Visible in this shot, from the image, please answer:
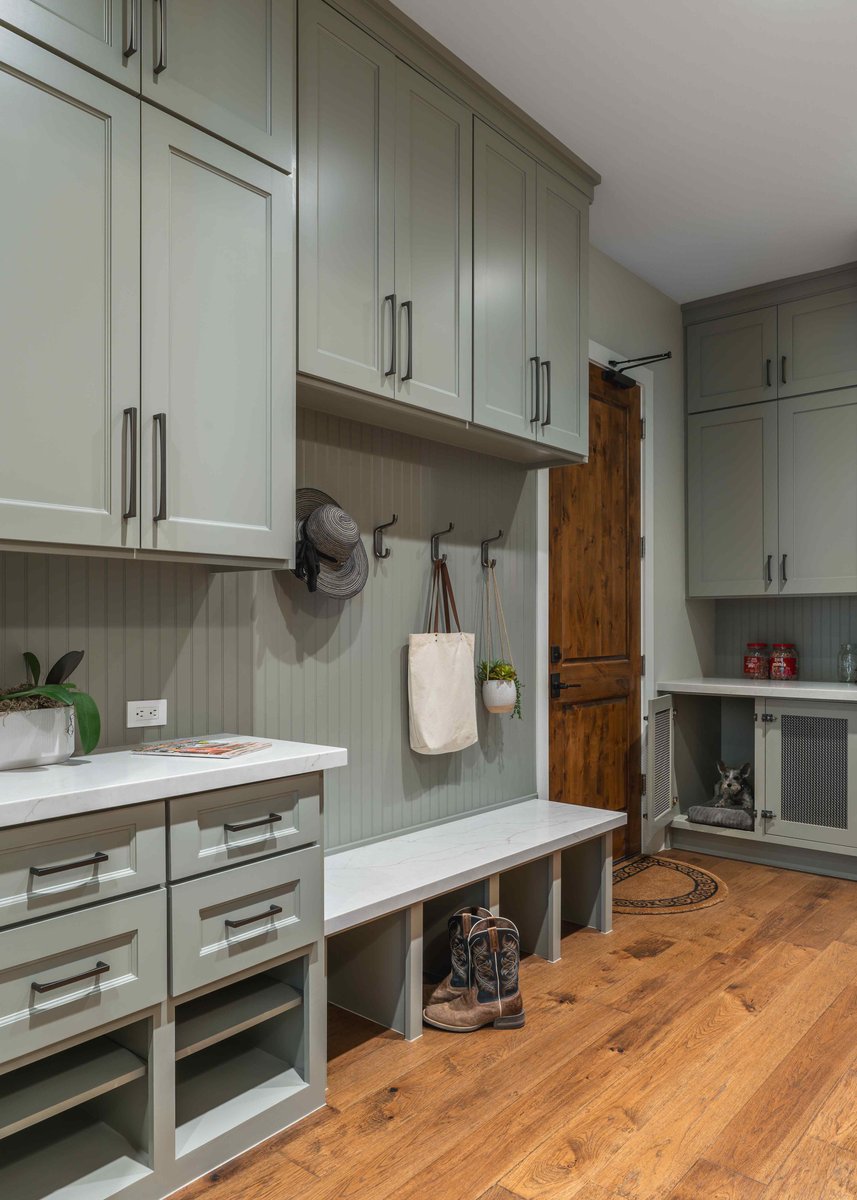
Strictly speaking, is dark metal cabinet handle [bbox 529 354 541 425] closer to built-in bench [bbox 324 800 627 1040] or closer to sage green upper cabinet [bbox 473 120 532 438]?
sage green upper cabinet [bbox 473 120 532 438]

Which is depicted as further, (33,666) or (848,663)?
(848,663)

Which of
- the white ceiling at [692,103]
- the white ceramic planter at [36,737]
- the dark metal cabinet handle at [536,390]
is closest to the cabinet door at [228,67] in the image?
the white ceiling at [692,103]

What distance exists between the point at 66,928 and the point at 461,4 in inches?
99.2

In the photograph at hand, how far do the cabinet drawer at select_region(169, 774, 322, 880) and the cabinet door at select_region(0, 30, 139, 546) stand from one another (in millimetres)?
564

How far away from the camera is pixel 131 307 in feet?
5.66

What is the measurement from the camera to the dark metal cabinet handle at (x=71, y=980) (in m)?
1.47

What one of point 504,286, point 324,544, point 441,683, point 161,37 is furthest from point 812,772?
point 161,37

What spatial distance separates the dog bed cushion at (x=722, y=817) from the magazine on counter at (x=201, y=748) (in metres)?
2.89

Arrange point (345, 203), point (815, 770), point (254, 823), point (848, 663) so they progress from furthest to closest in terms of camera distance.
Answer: point (848, 663), point (815, 770), point (345, 203), point (254, 823)

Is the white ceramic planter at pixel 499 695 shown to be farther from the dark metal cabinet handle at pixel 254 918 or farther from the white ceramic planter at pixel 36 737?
the white ceramic planter at pixel 36 737

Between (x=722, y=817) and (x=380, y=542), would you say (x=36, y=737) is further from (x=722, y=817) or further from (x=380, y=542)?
(x=722, y=817)

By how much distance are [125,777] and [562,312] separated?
2.24 metres

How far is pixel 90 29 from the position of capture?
1.67 m

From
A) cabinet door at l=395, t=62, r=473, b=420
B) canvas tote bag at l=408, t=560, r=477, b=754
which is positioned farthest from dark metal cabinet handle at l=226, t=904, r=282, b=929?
cabinet door at l=395, t=62, r=473, b=420
